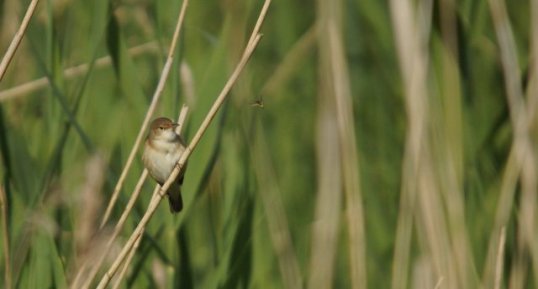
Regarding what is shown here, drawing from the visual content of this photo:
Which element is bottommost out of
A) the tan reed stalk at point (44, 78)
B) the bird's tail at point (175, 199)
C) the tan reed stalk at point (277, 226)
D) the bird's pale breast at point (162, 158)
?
the tan reed stalk at point (277, 226)

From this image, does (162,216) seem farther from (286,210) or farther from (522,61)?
(522,61)

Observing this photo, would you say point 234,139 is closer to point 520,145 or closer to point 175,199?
point 175,199

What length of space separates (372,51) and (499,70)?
0.38m

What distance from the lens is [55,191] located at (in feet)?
7.75

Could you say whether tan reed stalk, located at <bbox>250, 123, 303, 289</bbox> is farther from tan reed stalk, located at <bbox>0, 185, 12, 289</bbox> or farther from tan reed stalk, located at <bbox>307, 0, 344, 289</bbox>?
tan reed stalk, located at <bbox>0, 185, 12, 289</bbox>

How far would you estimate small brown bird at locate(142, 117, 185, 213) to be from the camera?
244cm

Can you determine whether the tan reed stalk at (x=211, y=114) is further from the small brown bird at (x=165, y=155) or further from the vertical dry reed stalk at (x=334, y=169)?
the vertical dry reed stalk at (x=334, y=169)

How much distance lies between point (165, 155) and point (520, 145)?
2.66 ft

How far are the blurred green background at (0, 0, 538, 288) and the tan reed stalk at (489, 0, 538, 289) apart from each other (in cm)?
4

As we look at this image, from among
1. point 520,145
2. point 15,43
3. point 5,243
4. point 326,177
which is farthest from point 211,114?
point 326,177

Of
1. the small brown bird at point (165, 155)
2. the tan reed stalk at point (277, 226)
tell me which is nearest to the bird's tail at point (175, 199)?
the small brown bird at point (165, 155)

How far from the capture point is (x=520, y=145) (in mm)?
2719

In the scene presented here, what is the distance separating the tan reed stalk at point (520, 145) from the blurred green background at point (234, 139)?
0.04 m

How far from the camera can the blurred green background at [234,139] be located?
239 centimetres
